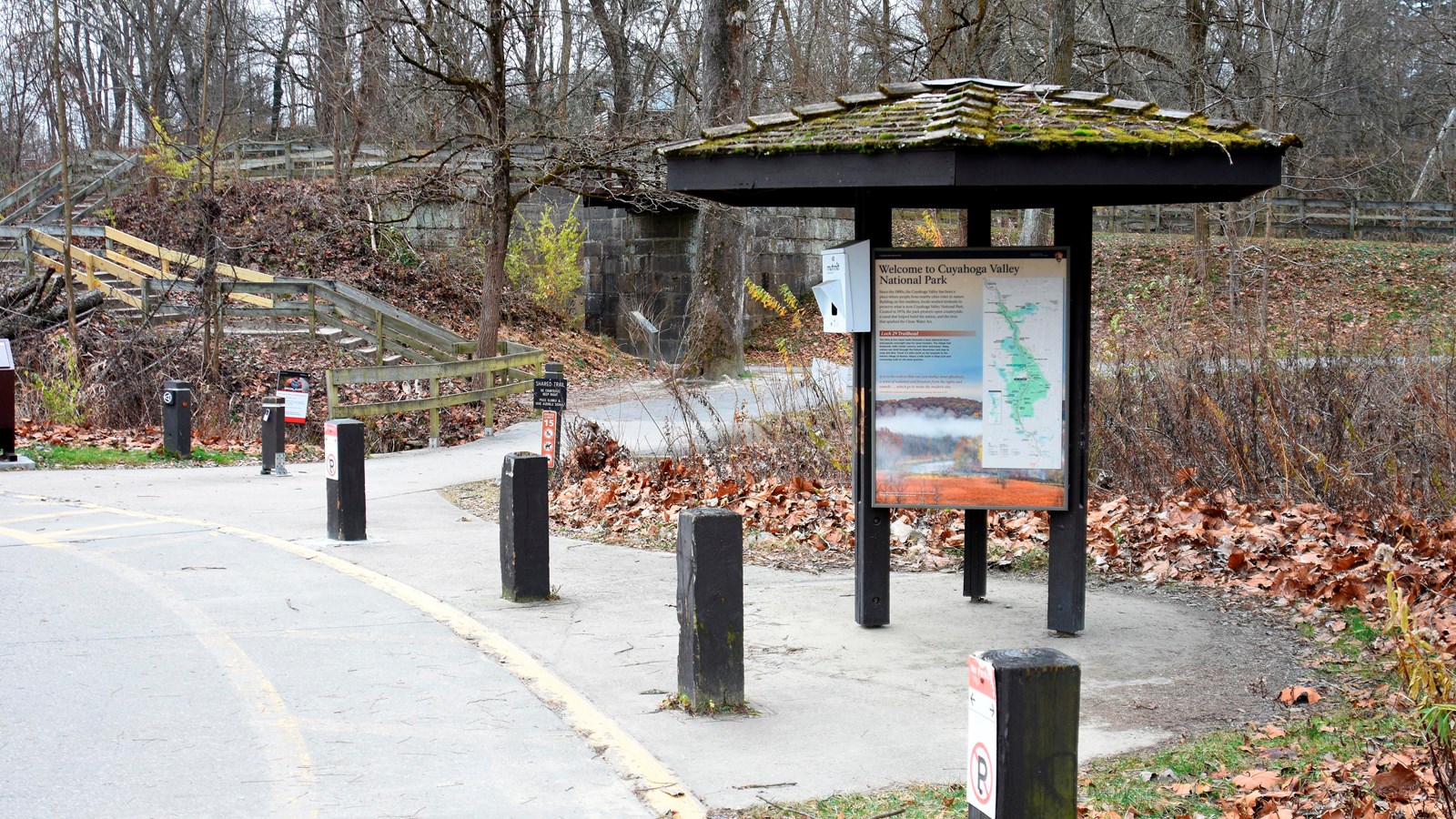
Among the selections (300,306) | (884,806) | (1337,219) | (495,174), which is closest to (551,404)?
(884,806)

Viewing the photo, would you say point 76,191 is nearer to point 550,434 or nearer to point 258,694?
point 550,434

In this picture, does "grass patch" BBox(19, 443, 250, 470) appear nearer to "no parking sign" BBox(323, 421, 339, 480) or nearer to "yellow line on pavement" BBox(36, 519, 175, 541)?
"yellow line on pavement" BBox(36, 519, 175, 541)

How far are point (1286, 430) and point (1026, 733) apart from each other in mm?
7579

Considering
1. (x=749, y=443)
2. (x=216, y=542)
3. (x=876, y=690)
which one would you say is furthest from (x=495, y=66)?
(x=876, y=690)

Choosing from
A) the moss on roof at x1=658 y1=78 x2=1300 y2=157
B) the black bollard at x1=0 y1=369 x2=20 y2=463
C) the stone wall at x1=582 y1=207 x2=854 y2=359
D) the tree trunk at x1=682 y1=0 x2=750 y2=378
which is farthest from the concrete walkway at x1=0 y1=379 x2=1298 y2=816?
the stone wall at x1=582 y1=207 x2=854 y2=359

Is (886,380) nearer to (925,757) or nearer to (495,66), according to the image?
(925,757)

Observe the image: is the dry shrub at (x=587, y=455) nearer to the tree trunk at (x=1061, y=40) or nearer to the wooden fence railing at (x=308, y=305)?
the wooden fence railing at (x=308, y=305)

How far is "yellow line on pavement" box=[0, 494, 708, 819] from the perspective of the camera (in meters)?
4.70

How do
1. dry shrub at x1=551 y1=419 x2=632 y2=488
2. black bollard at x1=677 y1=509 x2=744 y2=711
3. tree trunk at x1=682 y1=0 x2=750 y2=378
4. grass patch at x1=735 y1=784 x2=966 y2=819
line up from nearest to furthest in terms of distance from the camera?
grass patch at x1=735 y1=784 x2=966 y2=819 → black bollard at x1=677 y1=509 x2=744 y2=711 → dry shrub at x1=551 y1=419 x2=632 y2=488 → tree trunk at x1=682 y1=0 x2=750 y2=378

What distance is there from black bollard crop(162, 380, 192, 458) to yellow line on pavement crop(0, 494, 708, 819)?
22.0 feet

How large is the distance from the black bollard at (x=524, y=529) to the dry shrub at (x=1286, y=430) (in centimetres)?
548

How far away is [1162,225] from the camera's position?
4428 centimetres

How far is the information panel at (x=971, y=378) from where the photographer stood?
6953mm

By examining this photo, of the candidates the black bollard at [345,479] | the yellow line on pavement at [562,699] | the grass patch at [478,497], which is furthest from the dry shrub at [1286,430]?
the black bollard at [345,479]
